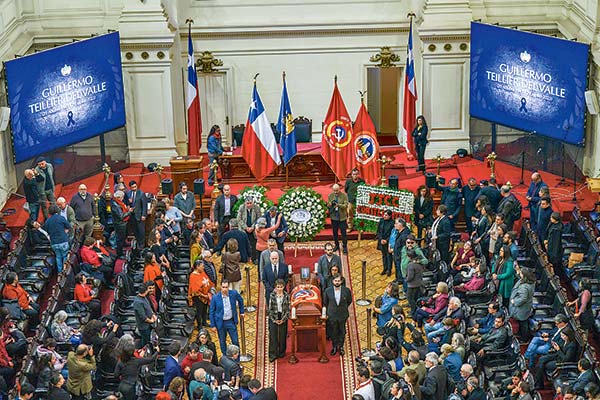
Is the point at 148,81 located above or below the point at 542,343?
above

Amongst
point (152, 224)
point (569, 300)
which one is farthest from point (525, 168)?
point (152, 224)

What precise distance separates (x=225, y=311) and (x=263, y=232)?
356cm

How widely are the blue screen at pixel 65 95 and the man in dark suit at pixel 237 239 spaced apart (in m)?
5.52

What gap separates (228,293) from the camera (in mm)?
21906

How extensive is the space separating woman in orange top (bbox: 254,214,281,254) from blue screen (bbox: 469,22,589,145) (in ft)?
23.3

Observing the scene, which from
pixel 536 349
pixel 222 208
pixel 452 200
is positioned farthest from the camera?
pixel 222 208

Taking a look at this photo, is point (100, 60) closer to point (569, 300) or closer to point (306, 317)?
point (306, 317)

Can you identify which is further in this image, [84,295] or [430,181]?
[430,181]

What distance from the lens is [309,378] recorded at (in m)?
22.2

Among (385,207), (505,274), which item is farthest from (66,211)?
(505,274)

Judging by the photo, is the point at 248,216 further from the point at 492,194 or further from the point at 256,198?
the point at 492,194

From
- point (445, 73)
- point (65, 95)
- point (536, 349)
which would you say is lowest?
point (536, 349)

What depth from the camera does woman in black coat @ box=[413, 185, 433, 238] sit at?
85.0 feet

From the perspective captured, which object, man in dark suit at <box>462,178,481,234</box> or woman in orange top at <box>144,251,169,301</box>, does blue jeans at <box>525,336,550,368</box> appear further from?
woman in orange top at <box>144,251,169,301</box>
